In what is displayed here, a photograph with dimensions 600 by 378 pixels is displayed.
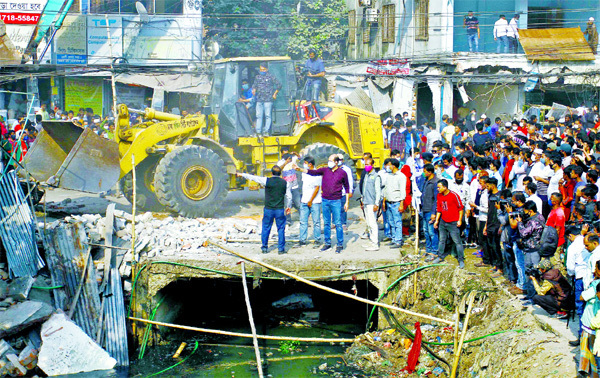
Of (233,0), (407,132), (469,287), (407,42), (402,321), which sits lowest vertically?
(402,321)

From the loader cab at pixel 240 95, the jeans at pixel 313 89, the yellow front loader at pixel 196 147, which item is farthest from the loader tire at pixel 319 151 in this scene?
the jeans at pixel 313 89

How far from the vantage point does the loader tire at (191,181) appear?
1189 cm

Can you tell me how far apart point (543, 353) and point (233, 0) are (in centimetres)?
2166

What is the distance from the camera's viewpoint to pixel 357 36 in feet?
96.0

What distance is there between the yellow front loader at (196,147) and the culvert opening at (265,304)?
1498 mm

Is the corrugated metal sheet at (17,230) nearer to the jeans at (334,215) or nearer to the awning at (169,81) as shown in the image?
the jeans at (334,215)

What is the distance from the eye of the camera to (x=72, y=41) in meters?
24.0

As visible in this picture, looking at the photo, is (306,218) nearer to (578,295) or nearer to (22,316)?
(22,316)

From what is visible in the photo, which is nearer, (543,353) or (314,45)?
(543,353)

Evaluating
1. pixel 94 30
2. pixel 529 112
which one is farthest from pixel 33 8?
pixel 529 112

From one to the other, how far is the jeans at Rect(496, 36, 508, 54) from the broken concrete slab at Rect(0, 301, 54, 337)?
57.7 feet

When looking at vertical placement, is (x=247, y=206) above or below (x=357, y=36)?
below

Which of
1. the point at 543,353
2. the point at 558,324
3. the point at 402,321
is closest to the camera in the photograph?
the point at 543,353

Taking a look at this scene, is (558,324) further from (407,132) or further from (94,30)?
(94,30)
